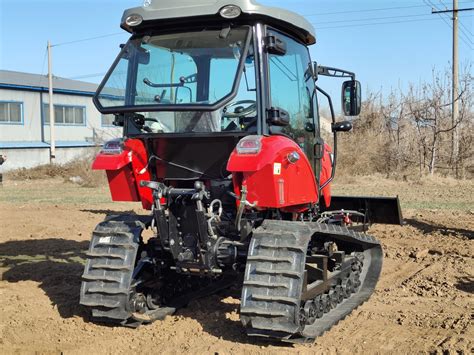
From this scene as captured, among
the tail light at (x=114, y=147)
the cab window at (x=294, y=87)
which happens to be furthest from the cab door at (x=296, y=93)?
the tail light at (x=114, y=147)

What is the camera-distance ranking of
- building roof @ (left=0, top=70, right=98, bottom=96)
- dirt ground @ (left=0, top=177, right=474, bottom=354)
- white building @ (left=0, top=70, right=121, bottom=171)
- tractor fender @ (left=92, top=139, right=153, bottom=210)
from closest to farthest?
dirt ground @ (left=0, top=177, right=474, bottom=354) → tractor fender @ (left=92, top=139, right=153, bottom=210) → white building @ (left=0, top=70, right=121, bottom=171) → building roof @ (left=0, top=70, right=98, bottom=96)

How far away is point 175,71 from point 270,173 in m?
1.35

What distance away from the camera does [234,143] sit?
5047 millimetres

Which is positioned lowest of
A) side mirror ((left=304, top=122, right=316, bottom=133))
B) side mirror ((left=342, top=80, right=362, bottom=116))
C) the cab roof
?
side mirror ((left=304, top=122, right=316, bottom=133))

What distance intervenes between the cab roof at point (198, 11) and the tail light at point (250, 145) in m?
1.05

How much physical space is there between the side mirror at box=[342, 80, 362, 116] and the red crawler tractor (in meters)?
0.42

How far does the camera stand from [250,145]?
183 inches

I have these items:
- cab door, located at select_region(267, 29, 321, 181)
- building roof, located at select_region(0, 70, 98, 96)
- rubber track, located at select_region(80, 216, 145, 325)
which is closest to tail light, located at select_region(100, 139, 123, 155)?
rubber track, located at select_region(80, 216, 145, 325)

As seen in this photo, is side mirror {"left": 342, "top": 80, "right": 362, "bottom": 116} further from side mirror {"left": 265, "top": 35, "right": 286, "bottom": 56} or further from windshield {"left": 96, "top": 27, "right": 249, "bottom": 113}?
windshield {"left": 96, "top": 27, "right": 249, "bottom": 113}

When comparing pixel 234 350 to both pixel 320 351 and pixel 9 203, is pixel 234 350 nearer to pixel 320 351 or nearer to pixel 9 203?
pixel 320 351

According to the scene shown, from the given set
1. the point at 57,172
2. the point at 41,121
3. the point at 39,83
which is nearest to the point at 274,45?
the point at 57,172

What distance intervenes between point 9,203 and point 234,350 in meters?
13.8

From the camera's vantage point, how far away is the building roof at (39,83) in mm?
31734

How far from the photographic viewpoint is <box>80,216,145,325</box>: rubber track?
16.8 ft
